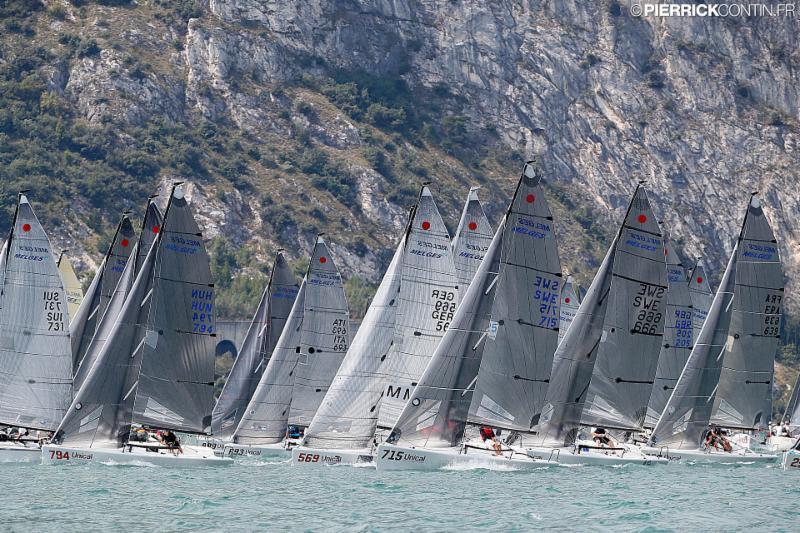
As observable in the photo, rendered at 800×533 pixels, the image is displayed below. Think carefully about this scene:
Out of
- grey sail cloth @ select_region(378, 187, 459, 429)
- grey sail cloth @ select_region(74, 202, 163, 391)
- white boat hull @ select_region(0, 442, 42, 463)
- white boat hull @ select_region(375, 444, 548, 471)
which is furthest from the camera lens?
grey sail cloth @ select_region(74, 202, 163, 391)

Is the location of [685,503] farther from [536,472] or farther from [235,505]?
[235,505]

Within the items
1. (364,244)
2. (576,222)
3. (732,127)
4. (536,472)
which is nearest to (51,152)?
(364,244)

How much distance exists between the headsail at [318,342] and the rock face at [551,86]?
8713 cm

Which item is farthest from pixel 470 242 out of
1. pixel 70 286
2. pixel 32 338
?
pixel 70 286

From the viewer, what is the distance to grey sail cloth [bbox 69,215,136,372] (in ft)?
172

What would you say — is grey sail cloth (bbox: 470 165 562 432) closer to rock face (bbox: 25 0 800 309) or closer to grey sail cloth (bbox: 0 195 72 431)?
grey sail cloth (bbox: 0 195 72 431)

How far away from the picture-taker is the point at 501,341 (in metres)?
43.6

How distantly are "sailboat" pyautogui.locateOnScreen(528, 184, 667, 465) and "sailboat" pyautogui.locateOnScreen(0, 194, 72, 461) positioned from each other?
1506 centimetres

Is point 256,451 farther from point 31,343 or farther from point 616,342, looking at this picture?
point 616,342

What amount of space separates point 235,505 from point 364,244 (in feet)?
328

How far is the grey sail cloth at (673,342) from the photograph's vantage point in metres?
57.3

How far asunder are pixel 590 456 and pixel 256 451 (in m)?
12.1

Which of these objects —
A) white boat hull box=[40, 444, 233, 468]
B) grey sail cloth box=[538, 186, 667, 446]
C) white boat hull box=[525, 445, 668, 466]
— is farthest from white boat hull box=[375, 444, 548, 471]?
white boat hull box=[40, 444, 233, 468]

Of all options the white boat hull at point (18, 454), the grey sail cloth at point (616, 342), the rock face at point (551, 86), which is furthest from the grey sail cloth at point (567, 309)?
the rock face at point (551, 86)
